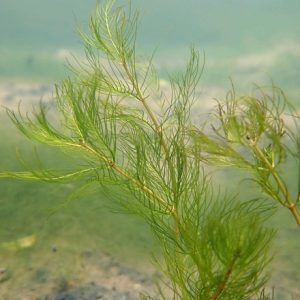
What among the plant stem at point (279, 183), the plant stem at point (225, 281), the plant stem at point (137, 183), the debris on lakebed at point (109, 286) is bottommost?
the debris on lakebed at point (109, 286)

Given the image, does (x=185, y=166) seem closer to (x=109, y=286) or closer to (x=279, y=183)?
(x=279, y=183)

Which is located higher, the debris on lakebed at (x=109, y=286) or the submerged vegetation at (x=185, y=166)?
the submerged vegetation at (x=185, y=166)

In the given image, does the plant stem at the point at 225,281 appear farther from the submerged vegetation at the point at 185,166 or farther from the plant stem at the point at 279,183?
the plant stem at the point at 279,183

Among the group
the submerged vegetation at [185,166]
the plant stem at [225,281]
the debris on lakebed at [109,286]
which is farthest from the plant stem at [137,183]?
the debris on lakebed at [109,286]

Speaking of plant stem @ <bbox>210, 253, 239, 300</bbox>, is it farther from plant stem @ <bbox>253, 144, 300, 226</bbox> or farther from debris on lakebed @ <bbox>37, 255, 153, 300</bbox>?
debris on lakebed @ <bbox>37, 255, 153, 300</bbox>

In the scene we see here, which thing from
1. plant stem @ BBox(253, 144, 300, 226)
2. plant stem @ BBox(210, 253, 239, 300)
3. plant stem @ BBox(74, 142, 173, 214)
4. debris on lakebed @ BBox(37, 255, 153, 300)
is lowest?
debris on lakebed @ BBox(37, 255, 153, 300)

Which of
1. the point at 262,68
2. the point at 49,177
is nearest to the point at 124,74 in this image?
the point at 49,177

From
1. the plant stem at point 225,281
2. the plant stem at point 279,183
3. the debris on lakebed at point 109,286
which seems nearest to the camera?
the plant stem at point 225,281

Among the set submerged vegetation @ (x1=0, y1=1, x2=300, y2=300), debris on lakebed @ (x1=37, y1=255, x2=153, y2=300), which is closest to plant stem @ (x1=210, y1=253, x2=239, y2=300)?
submerged vegetation @ (x1=0, y1=1, x2=300, y2=300)

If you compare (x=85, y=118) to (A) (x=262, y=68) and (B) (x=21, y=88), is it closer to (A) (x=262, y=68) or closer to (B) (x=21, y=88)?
(B) (x=21, y=88)

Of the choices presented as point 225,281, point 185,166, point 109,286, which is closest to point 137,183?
point 185,166

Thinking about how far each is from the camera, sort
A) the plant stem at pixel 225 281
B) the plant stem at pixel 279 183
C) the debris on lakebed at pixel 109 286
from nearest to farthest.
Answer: the plant stem at pixel 225 281, the plant stem at pixel 279 183, the debris on lakebed at pixel 109 286
